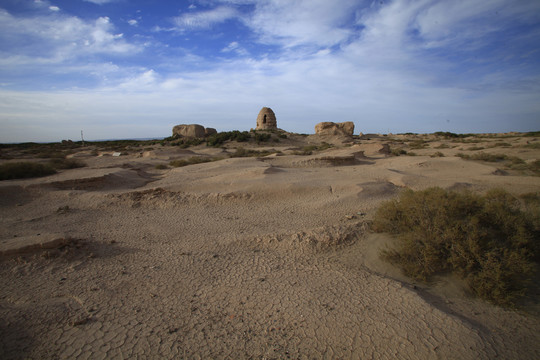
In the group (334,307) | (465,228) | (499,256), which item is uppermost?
(465,228)

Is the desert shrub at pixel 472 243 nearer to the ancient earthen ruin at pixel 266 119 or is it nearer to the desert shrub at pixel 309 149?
the desert shrub at pixel 309 149

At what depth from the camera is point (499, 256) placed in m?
3.09

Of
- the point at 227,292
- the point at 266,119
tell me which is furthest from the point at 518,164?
the point at 266,119

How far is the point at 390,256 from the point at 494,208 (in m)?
1.64

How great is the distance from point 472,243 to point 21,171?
497 inches

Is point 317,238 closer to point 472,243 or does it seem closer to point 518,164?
point 472,243

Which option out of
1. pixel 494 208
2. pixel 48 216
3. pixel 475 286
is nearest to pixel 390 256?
pixel 475 286

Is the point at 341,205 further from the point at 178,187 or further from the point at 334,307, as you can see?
the point at 178,187

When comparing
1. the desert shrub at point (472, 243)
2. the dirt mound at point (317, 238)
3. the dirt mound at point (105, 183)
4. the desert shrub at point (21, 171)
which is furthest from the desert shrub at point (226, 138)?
the desert shrub at point (472, 243)

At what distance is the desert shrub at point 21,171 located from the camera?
344 inches

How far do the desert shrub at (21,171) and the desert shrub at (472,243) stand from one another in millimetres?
11553

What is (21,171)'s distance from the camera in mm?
9023

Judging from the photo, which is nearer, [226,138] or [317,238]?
[317,238]

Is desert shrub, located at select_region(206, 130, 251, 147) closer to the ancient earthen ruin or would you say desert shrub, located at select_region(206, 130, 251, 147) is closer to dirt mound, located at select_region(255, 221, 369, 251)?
the ancient earthen ruin
